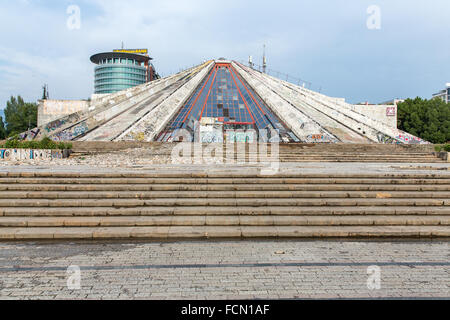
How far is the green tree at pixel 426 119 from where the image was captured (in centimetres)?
3803

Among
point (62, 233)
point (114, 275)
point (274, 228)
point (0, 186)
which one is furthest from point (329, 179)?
point (0, 186)

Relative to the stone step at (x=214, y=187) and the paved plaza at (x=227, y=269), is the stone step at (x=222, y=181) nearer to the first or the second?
the stone step at (x=214, y=187)

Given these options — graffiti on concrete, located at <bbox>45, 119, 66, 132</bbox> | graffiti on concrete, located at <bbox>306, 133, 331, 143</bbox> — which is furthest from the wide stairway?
graffiti on concrete, located at <bbox>45, 119, 66, 132</bbox>

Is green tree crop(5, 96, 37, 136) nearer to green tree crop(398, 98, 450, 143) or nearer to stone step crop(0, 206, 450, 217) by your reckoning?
stone step crop(0, 206, 450, 217)

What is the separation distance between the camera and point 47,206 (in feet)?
22.1

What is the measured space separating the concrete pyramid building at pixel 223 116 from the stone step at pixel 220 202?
52.1ft

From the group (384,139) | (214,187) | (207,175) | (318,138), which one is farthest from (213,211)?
(384,139)

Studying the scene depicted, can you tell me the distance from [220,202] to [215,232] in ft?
4.07

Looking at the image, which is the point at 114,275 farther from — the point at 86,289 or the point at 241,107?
the point at 241,107

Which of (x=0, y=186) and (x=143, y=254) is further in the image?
(x=0, y=186)

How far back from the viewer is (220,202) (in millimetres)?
6863

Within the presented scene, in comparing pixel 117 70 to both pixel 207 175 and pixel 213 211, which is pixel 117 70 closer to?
pixel 207 175

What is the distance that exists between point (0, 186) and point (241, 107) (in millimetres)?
24907

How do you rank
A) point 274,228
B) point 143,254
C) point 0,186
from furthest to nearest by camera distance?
point 0,186 < point 274,228 < point 143,254
